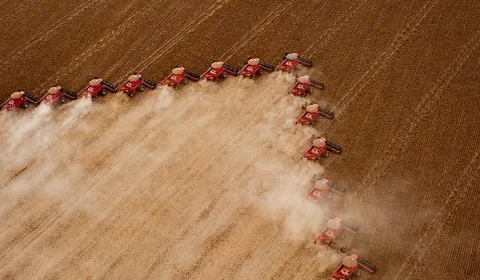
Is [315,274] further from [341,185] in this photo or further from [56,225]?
[56,225]

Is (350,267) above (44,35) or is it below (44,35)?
below

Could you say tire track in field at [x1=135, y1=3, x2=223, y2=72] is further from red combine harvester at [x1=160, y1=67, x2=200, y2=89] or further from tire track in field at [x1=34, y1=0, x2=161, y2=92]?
tire track in field at [x1=34, y1=0, x2=161, y2=92]

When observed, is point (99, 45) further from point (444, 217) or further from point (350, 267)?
point (444, 217)

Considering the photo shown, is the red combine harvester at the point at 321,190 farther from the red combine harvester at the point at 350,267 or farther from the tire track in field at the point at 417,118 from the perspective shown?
the red combine harvester at the point at 350,267

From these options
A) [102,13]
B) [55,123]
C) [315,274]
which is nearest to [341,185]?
[315,274]

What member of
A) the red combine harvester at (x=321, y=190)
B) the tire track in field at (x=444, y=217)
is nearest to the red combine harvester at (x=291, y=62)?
the red combine harvester at (x=321, y=190)

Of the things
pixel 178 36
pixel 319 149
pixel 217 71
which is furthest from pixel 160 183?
pixel 178 36
